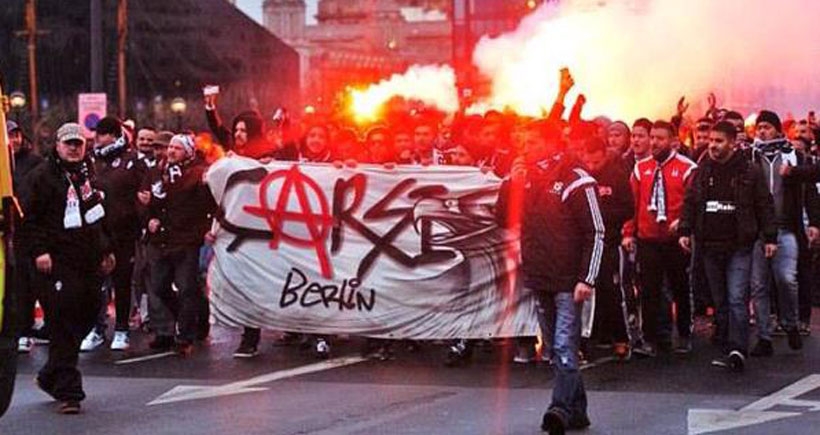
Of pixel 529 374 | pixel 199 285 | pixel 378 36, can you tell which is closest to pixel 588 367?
pixel 529 374

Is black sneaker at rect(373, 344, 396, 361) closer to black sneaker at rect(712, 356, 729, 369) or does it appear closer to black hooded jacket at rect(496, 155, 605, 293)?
black sneaker at rect(712, 356, 729, 369)

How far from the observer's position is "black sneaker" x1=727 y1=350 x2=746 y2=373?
1028cm

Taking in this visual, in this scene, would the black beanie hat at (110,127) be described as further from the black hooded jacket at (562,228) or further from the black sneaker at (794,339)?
the black sneaker at (794,339)

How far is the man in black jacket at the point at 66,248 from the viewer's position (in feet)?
29.8

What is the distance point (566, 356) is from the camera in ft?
26.6

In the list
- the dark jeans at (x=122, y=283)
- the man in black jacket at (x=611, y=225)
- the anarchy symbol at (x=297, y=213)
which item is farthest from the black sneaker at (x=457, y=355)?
the dark jeans at (x=122, y=283)

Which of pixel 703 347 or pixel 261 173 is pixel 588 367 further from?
pixel 261 173

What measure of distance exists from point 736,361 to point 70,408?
15.1ft

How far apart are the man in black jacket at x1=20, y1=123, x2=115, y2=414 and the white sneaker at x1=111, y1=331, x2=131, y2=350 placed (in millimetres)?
2497

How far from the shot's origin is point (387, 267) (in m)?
11.4

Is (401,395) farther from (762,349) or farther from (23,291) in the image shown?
(762,349)

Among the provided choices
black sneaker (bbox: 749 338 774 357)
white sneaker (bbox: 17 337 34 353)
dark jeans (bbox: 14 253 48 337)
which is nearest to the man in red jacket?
black sneaker (bbox: 749 338 774 357)

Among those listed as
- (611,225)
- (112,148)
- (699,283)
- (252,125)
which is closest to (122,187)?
(112,148)

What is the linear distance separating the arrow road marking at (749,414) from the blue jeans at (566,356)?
66cm
